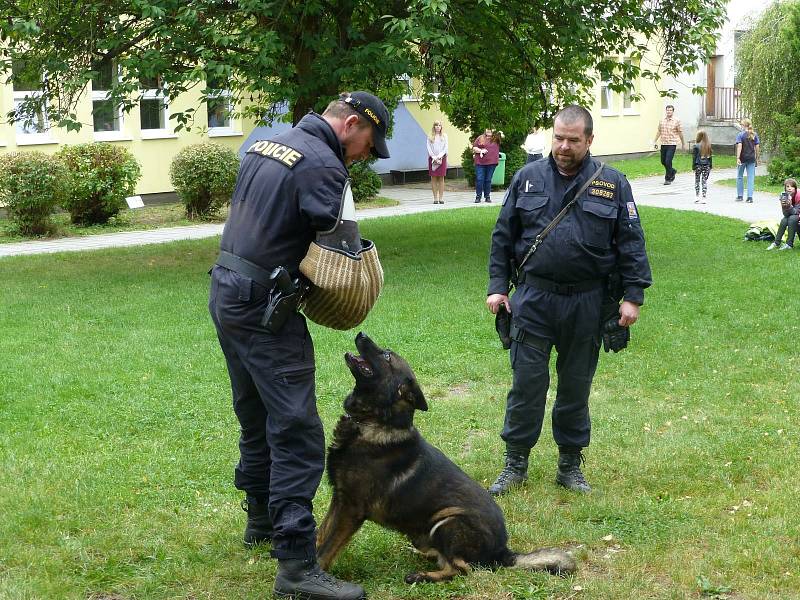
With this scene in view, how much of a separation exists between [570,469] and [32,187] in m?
13.3

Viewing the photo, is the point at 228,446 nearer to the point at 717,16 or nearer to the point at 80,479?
the point at 80,479

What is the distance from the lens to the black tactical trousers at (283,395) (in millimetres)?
4117

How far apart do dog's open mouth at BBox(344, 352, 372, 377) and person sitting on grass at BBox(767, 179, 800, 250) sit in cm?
1201

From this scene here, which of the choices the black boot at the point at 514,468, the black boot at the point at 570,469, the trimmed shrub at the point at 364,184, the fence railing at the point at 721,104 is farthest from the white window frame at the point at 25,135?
the fence railing at the point at 721,104

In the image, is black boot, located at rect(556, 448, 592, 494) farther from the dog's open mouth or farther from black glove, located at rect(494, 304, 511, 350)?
the dog's open mouth

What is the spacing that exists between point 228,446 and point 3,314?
528cm

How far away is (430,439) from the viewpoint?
663cm

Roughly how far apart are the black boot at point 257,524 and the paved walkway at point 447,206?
1173cm

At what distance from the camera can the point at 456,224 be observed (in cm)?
1859

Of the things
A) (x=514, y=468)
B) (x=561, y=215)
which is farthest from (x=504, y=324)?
(x=514, y=468)

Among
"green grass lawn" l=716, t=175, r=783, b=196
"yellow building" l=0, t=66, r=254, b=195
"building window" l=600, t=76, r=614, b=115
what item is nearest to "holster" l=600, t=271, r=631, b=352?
"yellow building" l=0, t=66, r=254, b=195

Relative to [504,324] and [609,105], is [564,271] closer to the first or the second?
[504,324]

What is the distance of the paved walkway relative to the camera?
16.5 meters


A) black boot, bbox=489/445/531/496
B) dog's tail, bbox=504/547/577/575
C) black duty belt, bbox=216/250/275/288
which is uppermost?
black duty belt, bbox=216/250/275/288
